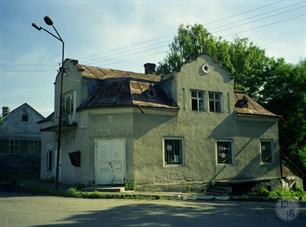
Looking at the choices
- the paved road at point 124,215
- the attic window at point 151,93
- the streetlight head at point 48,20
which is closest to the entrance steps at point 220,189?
the attic window at point 151,93

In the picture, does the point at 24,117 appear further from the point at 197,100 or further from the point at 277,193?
the point at 277,193

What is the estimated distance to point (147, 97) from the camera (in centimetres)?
2223

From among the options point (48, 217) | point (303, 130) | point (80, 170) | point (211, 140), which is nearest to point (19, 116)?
point (80, 170)

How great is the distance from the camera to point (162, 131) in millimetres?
21859

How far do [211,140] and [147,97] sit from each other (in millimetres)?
4999

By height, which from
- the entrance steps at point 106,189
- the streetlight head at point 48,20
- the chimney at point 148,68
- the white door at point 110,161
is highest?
the chimney at point 148,68

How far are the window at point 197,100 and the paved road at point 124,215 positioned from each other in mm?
9136

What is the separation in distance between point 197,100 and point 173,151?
3.73 meters

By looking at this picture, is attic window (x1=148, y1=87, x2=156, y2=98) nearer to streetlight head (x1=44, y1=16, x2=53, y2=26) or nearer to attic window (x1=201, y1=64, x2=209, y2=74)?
attic window (x1=201, y1=64, x2=209, y2=74)

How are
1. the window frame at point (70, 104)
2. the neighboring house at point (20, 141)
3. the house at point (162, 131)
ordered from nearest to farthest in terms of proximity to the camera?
the house at point (162, 131) → the window frame at point (70, 104) → the neighboring house at point (20, 141)

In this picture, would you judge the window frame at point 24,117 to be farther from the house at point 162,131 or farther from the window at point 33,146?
the house at point 162,131

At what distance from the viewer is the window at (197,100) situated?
23.6m

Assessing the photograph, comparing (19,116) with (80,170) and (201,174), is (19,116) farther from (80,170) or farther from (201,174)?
(201,174)

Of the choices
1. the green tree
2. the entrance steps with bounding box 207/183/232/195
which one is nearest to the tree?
the green tree
